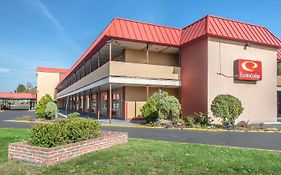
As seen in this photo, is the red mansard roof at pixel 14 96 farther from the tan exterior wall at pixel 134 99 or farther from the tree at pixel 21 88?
the tree at pixel 21 88

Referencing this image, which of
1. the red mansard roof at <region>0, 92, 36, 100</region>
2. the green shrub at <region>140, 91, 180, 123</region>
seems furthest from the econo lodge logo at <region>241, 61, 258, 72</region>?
the red mansard roof at <region>0, 92, 36, 100</region>

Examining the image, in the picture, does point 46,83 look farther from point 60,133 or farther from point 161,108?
point 60,133

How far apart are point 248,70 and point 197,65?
3.69 meters

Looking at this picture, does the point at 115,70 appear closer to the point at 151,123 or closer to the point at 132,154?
the point at 151,123

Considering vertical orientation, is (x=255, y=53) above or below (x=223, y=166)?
above

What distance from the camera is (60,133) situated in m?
7.73

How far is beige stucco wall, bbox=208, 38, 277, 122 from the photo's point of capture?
19234 mm

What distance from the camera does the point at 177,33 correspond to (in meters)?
22.5

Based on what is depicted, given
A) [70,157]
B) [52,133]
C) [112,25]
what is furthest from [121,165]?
[112,25]

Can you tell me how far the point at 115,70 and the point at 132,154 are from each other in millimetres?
12158

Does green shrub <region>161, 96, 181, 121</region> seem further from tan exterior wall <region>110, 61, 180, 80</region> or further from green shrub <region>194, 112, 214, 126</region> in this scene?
tan exterior wall <region>110, 61, 180, 80</region>

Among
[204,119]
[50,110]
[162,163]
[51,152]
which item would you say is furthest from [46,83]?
[162,163]

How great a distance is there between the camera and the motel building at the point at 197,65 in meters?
19.3

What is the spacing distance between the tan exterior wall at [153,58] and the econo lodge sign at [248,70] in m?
5.62
